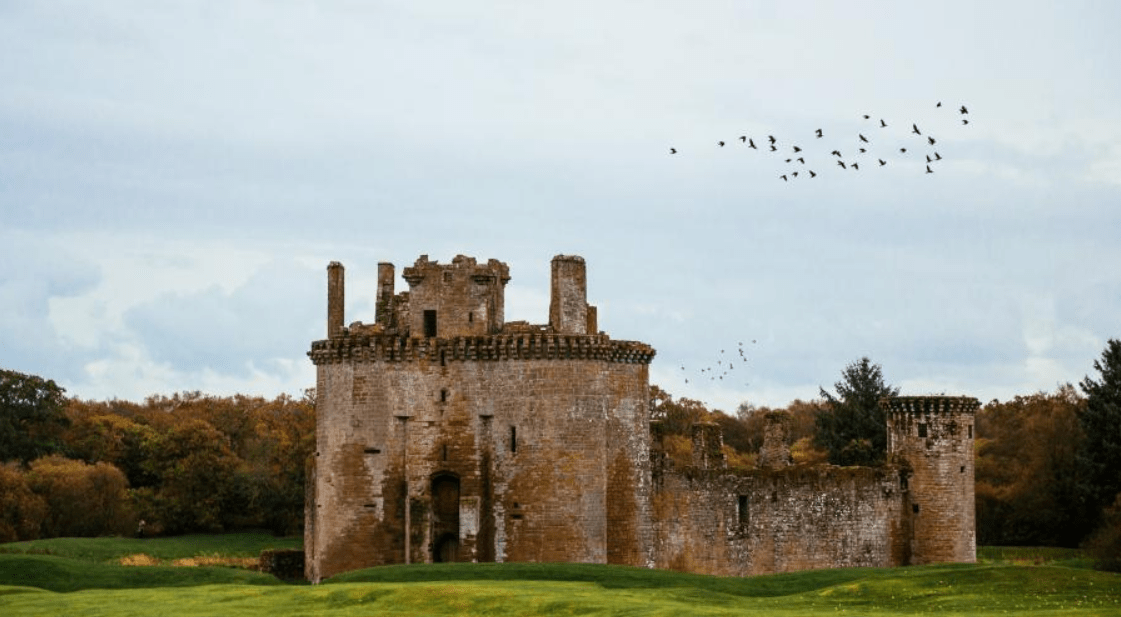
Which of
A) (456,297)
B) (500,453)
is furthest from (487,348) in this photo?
(500,453)

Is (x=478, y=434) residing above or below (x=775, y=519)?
above

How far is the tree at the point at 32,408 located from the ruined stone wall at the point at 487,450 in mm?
41749

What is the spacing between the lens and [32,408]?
98562 millimetres

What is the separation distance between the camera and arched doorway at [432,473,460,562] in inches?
2249

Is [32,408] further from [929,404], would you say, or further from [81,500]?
[929,404]

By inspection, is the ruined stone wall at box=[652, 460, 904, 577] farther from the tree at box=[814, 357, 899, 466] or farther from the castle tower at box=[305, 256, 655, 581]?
the tree at box=[814, 357, 899, 466]

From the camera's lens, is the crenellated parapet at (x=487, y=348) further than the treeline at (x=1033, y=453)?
No

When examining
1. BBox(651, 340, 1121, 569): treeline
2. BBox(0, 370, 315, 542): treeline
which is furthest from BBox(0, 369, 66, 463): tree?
BBox(651, 340, 1121, 569): treeline

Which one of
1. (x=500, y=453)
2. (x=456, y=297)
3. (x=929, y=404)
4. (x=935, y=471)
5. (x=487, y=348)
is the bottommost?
(x=935, y=471)

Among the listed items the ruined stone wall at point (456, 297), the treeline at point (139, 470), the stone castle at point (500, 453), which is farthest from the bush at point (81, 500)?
the ruined stone wall at point (456, 297)

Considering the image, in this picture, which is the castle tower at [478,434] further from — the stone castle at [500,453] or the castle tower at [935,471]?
the castle tower at [935,471]

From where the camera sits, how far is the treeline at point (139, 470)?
275 ft

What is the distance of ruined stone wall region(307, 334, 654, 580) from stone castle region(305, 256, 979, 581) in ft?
0.15

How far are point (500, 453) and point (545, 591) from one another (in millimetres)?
10996
